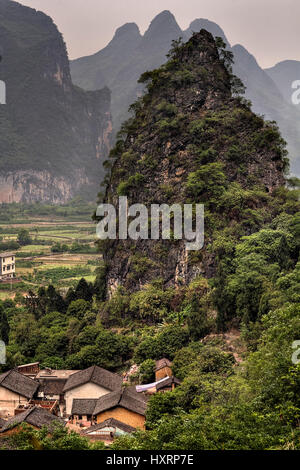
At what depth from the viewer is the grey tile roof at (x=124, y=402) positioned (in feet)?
59.3

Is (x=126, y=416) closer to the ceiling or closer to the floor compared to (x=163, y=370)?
closer to the floor

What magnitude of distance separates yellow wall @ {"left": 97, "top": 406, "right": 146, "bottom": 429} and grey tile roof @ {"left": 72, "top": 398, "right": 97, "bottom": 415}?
3.83 ft

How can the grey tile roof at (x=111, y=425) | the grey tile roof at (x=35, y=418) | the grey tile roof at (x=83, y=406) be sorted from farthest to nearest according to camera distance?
the grey tile roof at (x=83, y=406), the grey tile roof at (x=111, y=425), the grey tile roof at (x=35, y=418)

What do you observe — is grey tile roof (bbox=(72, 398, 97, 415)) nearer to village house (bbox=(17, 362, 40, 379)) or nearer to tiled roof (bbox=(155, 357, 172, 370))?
tiled roof (bbox=(155, 357, 172, 370))

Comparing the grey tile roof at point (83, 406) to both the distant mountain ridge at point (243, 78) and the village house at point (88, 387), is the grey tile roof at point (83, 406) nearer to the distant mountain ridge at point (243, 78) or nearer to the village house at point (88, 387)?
the village house at point (88, 387)

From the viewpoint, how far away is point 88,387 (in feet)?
68.1

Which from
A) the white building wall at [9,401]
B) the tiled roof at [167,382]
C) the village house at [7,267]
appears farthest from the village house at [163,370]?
the village house at [7,267]

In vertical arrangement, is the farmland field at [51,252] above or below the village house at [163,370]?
above

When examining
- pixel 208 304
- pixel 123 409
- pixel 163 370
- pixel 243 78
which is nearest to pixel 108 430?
pixel 123 409

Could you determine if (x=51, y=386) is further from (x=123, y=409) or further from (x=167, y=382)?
(x=167, y=382)

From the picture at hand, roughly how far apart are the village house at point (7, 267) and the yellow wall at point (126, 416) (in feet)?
→ 108

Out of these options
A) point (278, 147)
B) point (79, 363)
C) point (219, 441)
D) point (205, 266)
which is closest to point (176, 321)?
point (205, 266)

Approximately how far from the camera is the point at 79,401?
2017cm

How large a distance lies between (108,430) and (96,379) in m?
4.56
